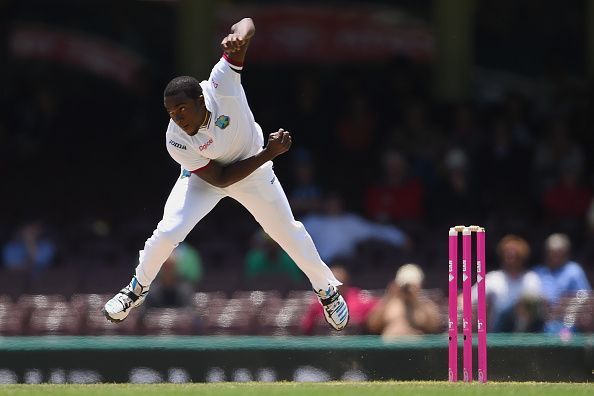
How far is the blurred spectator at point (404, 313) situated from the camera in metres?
9.75

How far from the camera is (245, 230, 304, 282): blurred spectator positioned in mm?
11750

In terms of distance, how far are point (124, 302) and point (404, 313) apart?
8.20 feet

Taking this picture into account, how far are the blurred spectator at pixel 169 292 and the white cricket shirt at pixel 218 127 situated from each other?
3.16 meters

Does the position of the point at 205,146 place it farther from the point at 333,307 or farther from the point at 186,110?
the point at 333,307

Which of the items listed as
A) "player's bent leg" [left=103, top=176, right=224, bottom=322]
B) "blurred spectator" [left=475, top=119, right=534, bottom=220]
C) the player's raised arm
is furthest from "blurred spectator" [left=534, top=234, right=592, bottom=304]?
the player's raised arm

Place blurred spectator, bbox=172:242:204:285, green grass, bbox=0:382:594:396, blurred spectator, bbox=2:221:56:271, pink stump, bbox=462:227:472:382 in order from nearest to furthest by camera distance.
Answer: green grass, bbox=0:382:594:396 → pink stump, bbox=462:227:472:382 → blurred spectator, bbox=172:242:204:285 → blurred spectator, bbox=2:221:56:271

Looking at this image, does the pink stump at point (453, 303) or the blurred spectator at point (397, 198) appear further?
the blurred spectator at point (397, 198)

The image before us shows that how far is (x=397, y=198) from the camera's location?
1266cm

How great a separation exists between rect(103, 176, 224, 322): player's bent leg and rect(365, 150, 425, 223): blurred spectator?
482 centimetres

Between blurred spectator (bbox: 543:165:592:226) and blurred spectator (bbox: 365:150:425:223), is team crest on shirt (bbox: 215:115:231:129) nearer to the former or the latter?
blurred spectator (bbox: 365:150:425:223)

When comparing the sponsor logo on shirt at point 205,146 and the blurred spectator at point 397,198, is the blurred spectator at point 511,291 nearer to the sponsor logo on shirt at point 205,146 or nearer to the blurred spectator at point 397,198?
the blurred spectator at point 397,198

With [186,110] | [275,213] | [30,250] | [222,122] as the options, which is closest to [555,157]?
[30,250]

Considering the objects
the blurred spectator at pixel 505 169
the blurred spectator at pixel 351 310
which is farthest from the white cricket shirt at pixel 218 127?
the blurred spectator at pixel 505 169

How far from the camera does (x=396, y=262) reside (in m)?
12.0
